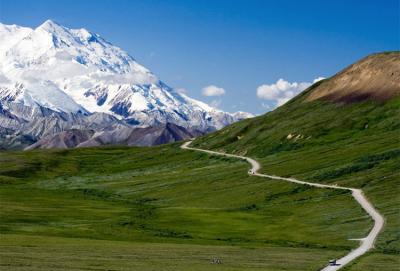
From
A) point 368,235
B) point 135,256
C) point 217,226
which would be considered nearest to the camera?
point 135,256

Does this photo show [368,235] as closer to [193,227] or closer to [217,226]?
[217,226]

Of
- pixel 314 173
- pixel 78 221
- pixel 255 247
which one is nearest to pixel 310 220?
pixel 255 247

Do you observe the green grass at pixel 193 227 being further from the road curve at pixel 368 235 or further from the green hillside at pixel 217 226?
the road curve at pixel 368 235

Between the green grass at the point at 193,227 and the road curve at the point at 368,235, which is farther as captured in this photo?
the road curve at the point at 368,235

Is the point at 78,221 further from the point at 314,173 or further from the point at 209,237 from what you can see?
the point at 314,173

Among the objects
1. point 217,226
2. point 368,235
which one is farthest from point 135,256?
point 217,226

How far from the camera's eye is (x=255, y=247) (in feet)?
344

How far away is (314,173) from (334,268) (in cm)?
11487

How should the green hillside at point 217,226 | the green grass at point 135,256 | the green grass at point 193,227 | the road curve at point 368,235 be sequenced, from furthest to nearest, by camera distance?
the road curve at point 368,235 < the green grass at point 193,227 < the green hillside at point 217,226 < the green grass at point 135,256

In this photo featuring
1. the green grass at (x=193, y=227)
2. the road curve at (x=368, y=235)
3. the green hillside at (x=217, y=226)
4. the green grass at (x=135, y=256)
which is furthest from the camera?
the road curve at (x=368, y=235)

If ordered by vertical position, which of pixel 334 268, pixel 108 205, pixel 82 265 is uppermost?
pixel 108 205

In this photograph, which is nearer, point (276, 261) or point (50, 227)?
point (276, 261)

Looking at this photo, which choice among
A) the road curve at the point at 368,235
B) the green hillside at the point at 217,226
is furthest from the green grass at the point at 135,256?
the road curve at the point at 368,235

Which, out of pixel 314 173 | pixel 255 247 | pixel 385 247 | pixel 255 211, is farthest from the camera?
pixel 314 173
